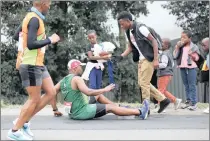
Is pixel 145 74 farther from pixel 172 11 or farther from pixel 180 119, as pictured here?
pixel 172 11

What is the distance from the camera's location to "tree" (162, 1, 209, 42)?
15172 mm

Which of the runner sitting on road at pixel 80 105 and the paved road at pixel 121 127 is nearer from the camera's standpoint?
the paved road at pixel 121 127

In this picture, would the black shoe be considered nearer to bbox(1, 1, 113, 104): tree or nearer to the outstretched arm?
the outstretched arm

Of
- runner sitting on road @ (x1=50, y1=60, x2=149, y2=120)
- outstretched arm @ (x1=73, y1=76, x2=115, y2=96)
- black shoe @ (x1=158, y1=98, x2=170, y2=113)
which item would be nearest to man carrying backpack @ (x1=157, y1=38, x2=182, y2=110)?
black shoe @ (x1=158, y1=98, x2=170, y2=113)

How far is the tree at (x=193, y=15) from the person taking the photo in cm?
1517

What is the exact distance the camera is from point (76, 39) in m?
15.6

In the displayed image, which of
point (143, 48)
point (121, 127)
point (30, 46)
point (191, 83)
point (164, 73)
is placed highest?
point (30, 46)

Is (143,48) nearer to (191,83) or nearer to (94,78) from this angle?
(94,78)

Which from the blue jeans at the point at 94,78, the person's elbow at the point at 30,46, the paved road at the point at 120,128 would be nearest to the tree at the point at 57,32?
the blue jeans at the point at 94,78

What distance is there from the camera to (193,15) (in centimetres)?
1564

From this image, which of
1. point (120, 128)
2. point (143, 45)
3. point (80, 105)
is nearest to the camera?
point (120, 128)

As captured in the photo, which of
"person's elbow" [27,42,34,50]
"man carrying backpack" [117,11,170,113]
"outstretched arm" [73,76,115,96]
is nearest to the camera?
"person's elbow" [27,42,34,50]

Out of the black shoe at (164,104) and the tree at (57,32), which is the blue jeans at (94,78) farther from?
the tree at (57,32)

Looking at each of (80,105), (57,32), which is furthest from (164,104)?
(57,32)
